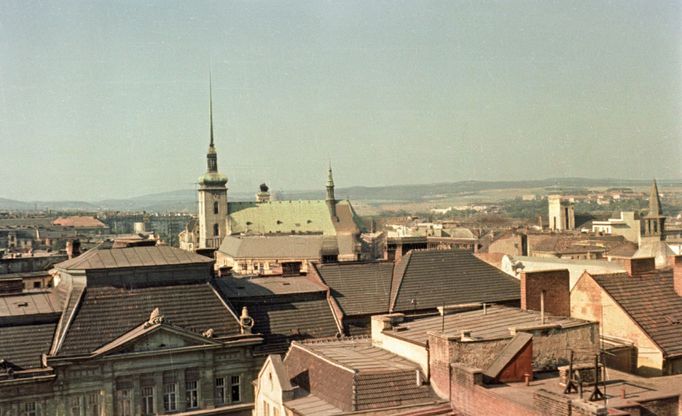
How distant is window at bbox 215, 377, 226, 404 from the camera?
38.5 m

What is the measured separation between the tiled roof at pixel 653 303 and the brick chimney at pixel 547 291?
219 centimetres

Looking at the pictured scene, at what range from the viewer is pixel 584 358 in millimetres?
29359

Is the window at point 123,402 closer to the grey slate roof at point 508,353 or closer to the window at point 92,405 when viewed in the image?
the window at point 92,405

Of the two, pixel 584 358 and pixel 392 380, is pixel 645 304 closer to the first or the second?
pixel 584 358

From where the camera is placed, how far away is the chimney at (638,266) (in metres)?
39.6

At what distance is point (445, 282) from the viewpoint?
4778 cm

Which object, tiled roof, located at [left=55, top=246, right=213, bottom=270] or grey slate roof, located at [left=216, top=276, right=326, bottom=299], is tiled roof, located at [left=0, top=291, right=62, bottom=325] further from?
grey slate roof, located at [left=216, top=276, right=326, bottom=299]

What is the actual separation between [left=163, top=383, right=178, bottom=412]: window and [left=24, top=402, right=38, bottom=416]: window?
19.4 feet

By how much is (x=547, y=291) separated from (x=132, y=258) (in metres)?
22.3

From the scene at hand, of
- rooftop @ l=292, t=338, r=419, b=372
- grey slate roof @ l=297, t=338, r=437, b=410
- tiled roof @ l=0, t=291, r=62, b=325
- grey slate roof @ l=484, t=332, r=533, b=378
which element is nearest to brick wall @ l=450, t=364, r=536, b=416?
grey slate roof @ l=484, t=332, r=533, b=378

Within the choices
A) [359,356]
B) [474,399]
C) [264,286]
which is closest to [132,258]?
[264,286]

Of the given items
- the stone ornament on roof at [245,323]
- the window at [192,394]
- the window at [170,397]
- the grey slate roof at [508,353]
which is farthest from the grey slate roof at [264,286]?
the grey slate roof at [508,353]

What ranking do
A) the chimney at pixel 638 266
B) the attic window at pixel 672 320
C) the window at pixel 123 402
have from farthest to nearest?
the chimney at pixel 638 266
the window at pixel 123 402
the attic window at pixel 672 320

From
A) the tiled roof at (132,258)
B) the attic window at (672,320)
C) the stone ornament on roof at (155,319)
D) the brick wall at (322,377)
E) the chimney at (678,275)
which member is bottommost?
the brick wall at (322,377)
